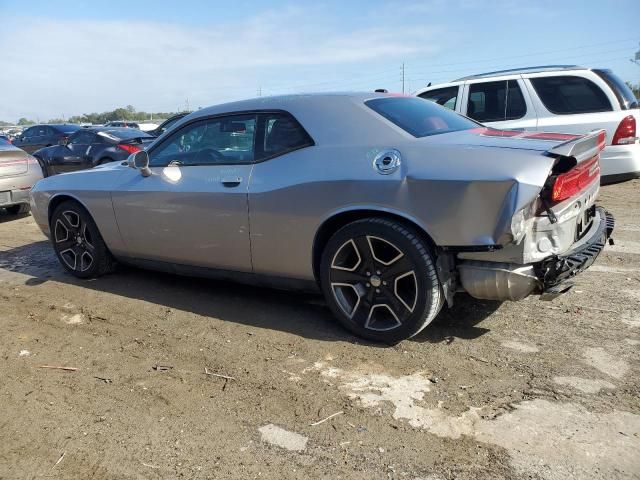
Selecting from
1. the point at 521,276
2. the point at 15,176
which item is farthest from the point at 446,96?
the point at 15,176

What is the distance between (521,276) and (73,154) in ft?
34.7

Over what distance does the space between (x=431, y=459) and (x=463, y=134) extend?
208 centimetres

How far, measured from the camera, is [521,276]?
287cm

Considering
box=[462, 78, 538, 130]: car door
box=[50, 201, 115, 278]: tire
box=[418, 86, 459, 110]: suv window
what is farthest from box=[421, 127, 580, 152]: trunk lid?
box=[418, 86, 459, 110]: suv window

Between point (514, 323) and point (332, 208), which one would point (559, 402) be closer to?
point (514, 323)

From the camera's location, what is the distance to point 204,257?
4.05 m

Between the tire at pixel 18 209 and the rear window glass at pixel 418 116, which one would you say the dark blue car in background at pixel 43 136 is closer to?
the tire at pixel 18 209

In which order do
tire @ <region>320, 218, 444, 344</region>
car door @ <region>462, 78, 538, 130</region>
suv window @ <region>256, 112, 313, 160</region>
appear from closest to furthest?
tire @ <region>320, 218, 444, 344</region>
suv window @ <region>256, 112, 313, 160</region>
car door @ <region>462, 78, 538, 130</region>

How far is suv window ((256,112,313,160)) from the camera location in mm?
3572

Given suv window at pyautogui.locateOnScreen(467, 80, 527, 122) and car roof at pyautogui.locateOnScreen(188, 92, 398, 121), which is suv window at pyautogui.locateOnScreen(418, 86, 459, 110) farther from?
car roof at pyautogui.locateOnScreen(188, 92, 398, 121)

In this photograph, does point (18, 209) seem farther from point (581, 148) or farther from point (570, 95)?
point (581, 148)

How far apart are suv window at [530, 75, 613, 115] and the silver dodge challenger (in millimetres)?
3549

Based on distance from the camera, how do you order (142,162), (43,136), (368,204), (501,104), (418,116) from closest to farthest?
(368,204) < (418,116) < (142,162) < (501,104) < (43,136)

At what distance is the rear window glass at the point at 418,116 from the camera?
11.3 feet
